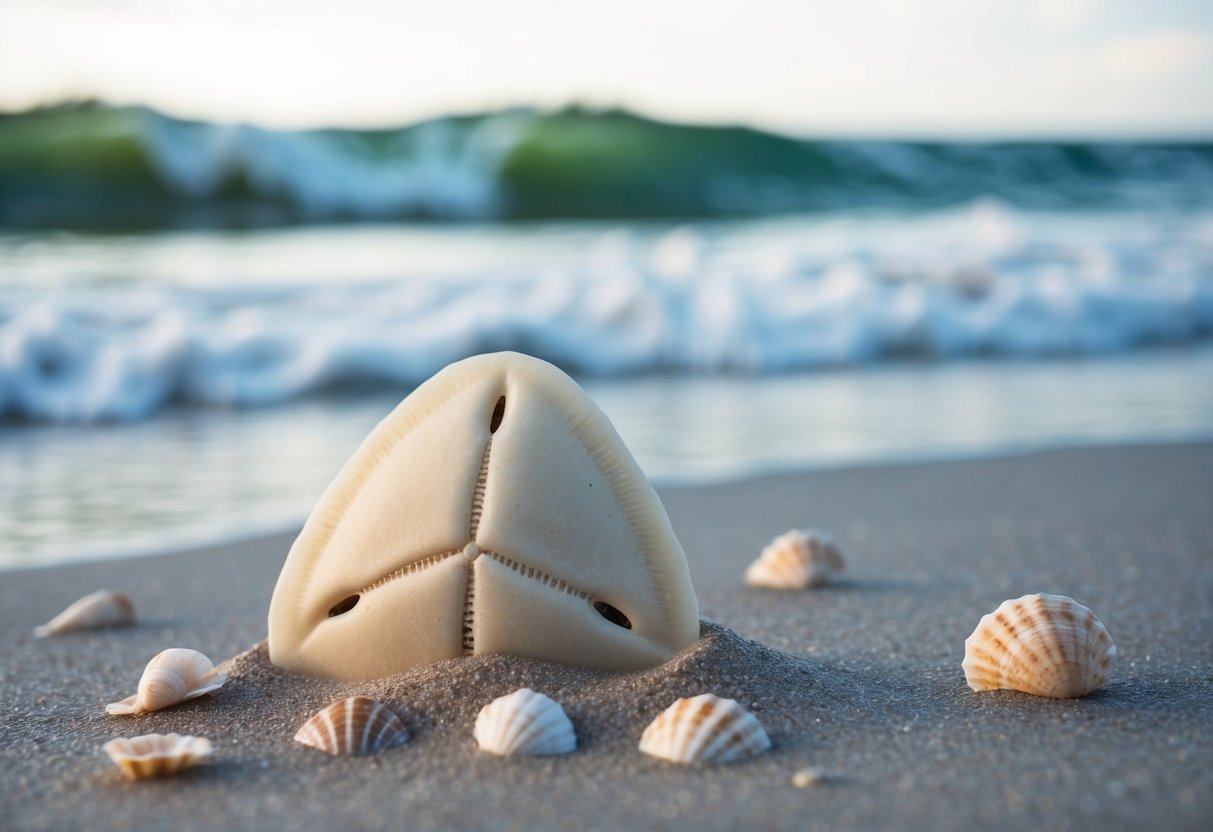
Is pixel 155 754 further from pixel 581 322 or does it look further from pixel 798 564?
pixel 581 322

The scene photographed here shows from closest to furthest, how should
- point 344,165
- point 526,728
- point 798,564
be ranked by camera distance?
point 526,728 → point 798,564 → point 344,165

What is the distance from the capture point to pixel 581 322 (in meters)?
8.82

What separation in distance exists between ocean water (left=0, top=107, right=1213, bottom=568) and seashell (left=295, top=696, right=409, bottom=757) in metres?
2.25

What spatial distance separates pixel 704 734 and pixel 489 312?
6.85 metres

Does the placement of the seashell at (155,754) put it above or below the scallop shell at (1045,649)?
below

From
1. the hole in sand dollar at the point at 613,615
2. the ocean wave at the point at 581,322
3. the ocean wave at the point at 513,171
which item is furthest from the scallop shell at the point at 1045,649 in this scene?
the ocean wave at the point at 513,171

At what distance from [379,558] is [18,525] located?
2.64 m

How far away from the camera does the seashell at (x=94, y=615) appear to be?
3.19m

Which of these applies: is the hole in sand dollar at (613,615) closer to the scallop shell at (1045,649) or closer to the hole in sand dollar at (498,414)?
the hole in sand dollar at (498,414)

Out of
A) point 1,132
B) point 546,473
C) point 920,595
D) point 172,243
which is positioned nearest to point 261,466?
point 920,595

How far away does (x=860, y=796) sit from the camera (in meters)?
1.81

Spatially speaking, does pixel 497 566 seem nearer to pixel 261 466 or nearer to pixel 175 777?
pixel 175 777

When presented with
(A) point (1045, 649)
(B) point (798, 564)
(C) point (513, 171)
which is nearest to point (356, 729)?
(A) point (1045, 649)

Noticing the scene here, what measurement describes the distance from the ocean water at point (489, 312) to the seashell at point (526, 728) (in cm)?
245
